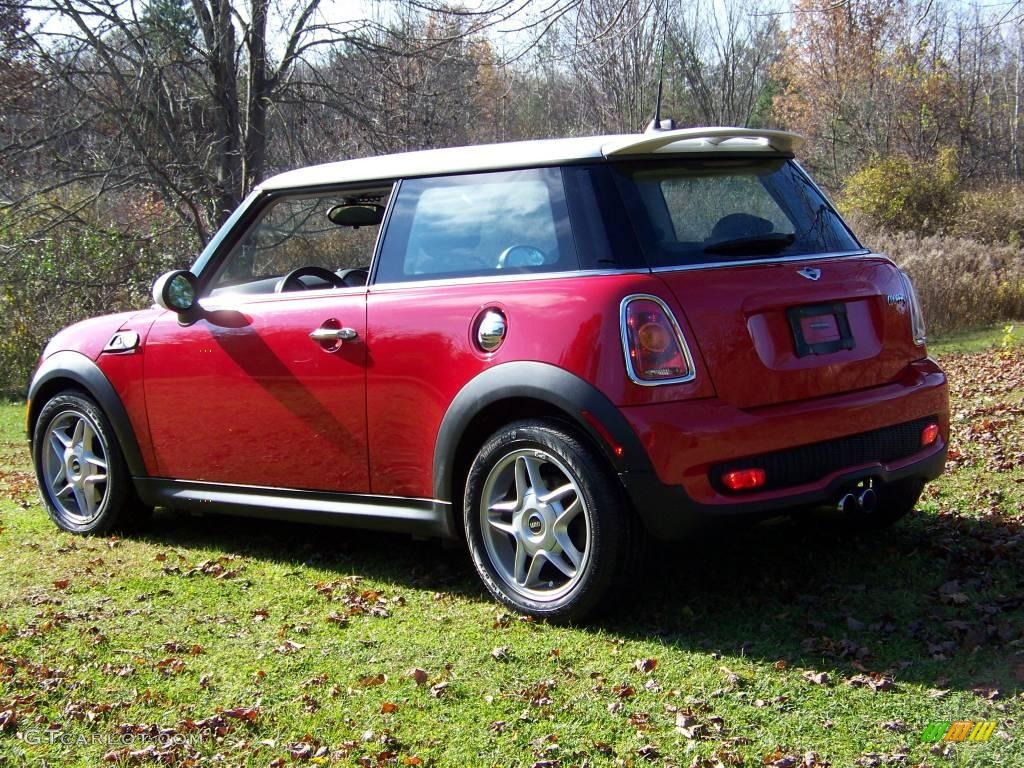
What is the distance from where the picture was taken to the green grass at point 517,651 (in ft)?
11.0

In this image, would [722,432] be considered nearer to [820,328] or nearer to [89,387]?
[820,328]

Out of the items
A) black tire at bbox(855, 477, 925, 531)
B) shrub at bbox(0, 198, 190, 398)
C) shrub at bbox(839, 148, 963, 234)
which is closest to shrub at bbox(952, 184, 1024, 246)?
shrub at bbox(839, 148, 963, 234)

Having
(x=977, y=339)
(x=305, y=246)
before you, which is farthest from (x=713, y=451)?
(x=977, y=339)

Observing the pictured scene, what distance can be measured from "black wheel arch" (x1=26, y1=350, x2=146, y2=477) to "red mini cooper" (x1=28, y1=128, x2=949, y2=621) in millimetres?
372

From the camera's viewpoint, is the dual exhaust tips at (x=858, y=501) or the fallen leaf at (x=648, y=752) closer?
the fallen leaf at (x=648, y=752)

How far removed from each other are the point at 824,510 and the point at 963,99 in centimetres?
2816

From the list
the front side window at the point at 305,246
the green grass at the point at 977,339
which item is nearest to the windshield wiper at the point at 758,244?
the front side window at the point at 305,246

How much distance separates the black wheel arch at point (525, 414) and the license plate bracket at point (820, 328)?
752 millimetres

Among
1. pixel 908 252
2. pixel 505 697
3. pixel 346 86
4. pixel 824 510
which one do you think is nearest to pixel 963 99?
pixel 908 252

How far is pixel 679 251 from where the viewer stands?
13.6 feet

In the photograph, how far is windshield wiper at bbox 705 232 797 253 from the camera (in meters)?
4.23

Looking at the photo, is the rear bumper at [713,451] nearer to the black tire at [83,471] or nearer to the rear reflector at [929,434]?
the rear reflector at [929,434]

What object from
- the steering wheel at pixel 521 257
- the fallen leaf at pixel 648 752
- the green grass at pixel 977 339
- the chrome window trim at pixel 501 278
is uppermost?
the steering wheel at pixel 521 257

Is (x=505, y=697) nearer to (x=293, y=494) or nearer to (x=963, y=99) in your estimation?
(x=293, y=494)
